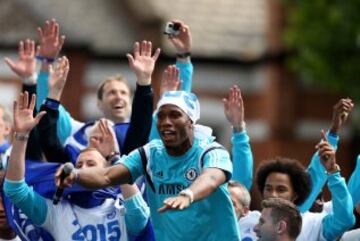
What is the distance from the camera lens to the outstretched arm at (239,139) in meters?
10.9

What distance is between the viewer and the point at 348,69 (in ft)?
77.0

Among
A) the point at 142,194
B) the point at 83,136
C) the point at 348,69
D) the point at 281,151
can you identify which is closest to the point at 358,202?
the point at 142,194

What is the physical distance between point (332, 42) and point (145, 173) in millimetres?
14469

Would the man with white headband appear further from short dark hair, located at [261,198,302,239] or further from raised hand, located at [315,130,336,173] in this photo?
raised hand, located at [315,130,336,173]

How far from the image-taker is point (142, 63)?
10.6m

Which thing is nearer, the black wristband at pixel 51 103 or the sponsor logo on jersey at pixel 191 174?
the sponsor logo on jersey at pixel 191 174

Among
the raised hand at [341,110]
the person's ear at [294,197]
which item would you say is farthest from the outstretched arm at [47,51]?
the raised hand at [341,110]

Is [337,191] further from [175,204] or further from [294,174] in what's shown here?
[175,204]

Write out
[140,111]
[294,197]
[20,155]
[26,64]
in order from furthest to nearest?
[26,64] < [294,197] < [140,111] < [20,155]

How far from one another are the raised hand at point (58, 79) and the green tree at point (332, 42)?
12.5 m

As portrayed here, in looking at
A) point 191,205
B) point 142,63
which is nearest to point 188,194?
point 191,205

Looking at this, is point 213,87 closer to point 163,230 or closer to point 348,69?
point 348,69

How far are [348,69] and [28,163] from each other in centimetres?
1355

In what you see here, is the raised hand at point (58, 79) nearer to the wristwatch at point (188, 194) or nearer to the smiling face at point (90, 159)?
the smiling face at point (90, 159)
